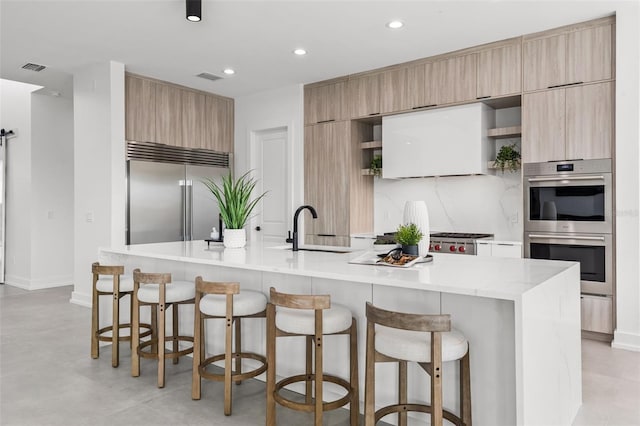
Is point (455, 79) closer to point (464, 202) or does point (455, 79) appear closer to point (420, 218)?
point (464, 202)

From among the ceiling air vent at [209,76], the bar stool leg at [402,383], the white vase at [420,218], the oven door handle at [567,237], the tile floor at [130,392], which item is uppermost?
the ceiling air vent at [209,76]

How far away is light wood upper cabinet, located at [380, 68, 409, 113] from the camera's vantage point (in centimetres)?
496

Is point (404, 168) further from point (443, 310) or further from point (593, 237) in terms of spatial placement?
point (443, 310)

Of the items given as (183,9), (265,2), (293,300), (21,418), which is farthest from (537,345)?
(183,9)

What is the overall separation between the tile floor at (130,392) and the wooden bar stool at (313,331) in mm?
214

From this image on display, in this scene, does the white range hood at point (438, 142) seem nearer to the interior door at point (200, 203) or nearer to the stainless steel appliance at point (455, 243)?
the stainless steel appliance at point (455, 243)

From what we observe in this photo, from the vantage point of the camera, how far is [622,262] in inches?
146

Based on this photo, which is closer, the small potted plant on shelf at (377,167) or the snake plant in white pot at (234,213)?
the snake plant in white pot at (234,213)

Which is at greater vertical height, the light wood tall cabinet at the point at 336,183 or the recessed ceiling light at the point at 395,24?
the recessed ceiling light at the point at 395,24

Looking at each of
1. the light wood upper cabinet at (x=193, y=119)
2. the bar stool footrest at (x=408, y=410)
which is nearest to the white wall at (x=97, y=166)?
the light wood upper cabinet at (x=193, y=119)

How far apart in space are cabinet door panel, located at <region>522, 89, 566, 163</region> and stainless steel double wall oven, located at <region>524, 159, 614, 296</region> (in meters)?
0.10

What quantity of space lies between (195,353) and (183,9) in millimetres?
2635

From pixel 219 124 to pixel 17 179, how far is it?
317cm

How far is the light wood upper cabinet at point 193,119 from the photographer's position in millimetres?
5949
